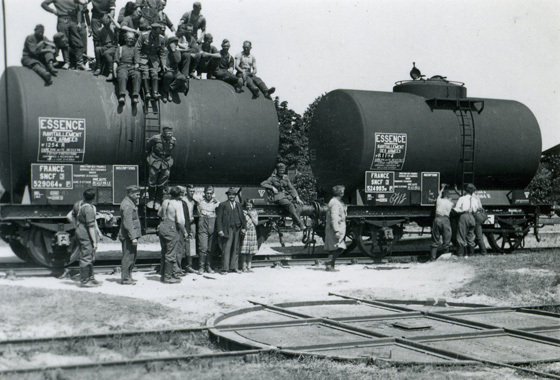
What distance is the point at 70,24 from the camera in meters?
15.6

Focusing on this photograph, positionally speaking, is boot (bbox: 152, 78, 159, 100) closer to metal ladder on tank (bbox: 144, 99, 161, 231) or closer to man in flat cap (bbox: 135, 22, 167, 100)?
man in flat cap (bbox: 135, 22, 167, 100)

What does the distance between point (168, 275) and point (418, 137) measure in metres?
7.56

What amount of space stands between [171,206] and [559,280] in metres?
7.48

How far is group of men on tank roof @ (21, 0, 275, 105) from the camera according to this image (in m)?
15.3

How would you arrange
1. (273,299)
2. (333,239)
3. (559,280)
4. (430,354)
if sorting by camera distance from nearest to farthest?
(430,354) < (273,299) < (559,280) < (333,239)

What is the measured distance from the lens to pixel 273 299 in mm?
12180

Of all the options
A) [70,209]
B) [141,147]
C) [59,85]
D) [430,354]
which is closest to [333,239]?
[141,147]

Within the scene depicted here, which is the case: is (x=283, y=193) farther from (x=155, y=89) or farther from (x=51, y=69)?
(x=51, y=69)

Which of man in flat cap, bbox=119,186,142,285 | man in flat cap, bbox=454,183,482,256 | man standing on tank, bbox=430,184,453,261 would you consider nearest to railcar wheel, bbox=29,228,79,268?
man in flat cap, bbox=119,186,142,285

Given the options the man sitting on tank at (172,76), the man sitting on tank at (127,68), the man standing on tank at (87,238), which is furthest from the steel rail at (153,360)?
the man sitting on tank at (172,76)

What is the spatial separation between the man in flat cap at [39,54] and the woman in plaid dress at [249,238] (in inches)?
193

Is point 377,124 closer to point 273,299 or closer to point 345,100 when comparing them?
point 345,100

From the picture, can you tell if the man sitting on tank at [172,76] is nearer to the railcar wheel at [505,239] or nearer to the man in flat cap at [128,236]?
the man in flat cap at [128,236]

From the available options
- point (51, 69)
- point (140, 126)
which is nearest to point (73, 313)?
point (140, 126)
